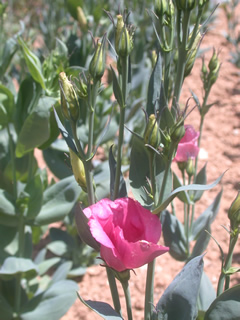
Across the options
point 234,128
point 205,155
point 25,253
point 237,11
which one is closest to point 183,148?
point 25,253

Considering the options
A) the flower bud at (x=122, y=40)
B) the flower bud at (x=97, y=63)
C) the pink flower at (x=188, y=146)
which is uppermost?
the flower bud at (x=122, y=40)

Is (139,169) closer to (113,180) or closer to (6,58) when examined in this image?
(113,180)

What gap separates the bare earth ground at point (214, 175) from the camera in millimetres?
1580

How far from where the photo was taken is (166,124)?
80 cm

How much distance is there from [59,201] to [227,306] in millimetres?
635

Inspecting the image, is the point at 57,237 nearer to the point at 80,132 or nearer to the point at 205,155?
the point at 80,132

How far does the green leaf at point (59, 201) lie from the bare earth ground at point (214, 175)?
0.43 meters

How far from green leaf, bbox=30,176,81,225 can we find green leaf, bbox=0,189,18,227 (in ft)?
0.18

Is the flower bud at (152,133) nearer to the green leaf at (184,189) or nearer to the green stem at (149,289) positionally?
the green leaf at (184,189)

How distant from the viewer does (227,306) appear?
2.51ft

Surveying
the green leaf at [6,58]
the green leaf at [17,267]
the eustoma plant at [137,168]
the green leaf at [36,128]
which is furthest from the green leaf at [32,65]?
the green leaf at [17,267]

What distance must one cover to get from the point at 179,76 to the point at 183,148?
0.89 ft

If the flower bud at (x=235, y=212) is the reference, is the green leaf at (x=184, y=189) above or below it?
above

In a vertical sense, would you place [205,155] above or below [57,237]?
above
